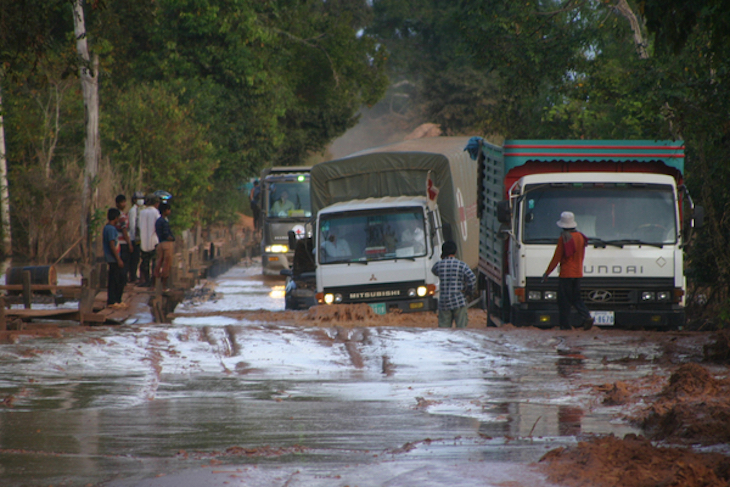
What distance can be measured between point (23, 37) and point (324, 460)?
7.40m

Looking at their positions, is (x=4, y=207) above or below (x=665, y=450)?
above

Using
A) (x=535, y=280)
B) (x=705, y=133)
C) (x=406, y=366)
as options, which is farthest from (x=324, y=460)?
(x=705, y=133)

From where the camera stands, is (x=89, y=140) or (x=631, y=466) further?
(x=89, y=140)

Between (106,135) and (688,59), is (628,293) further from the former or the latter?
(106,135)

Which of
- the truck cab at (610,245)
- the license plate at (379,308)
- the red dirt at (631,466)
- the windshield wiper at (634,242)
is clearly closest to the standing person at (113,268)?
the license plate at (379,308)

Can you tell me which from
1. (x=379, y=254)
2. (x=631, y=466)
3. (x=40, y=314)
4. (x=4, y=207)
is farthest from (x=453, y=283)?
(x=4, y=207)

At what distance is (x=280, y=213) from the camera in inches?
964

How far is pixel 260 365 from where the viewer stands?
8820 mm

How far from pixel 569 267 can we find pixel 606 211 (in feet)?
3.75

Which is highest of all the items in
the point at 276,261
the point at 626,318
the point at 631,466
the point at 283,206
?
the point at 283,206

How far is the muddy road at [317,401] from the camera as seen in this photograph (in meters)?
5.24

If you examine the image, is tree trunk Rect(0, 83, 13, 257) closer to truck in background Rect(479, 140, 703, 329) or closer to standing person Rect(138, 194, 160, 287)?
standing person Rect(138, 194, 160, 287)

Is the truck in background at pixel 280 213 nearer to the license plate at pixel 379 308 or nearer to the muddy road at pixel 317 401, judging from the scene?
the license plate at pixel 379 308

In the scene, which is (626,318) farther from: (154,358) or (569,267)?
(154,358)
